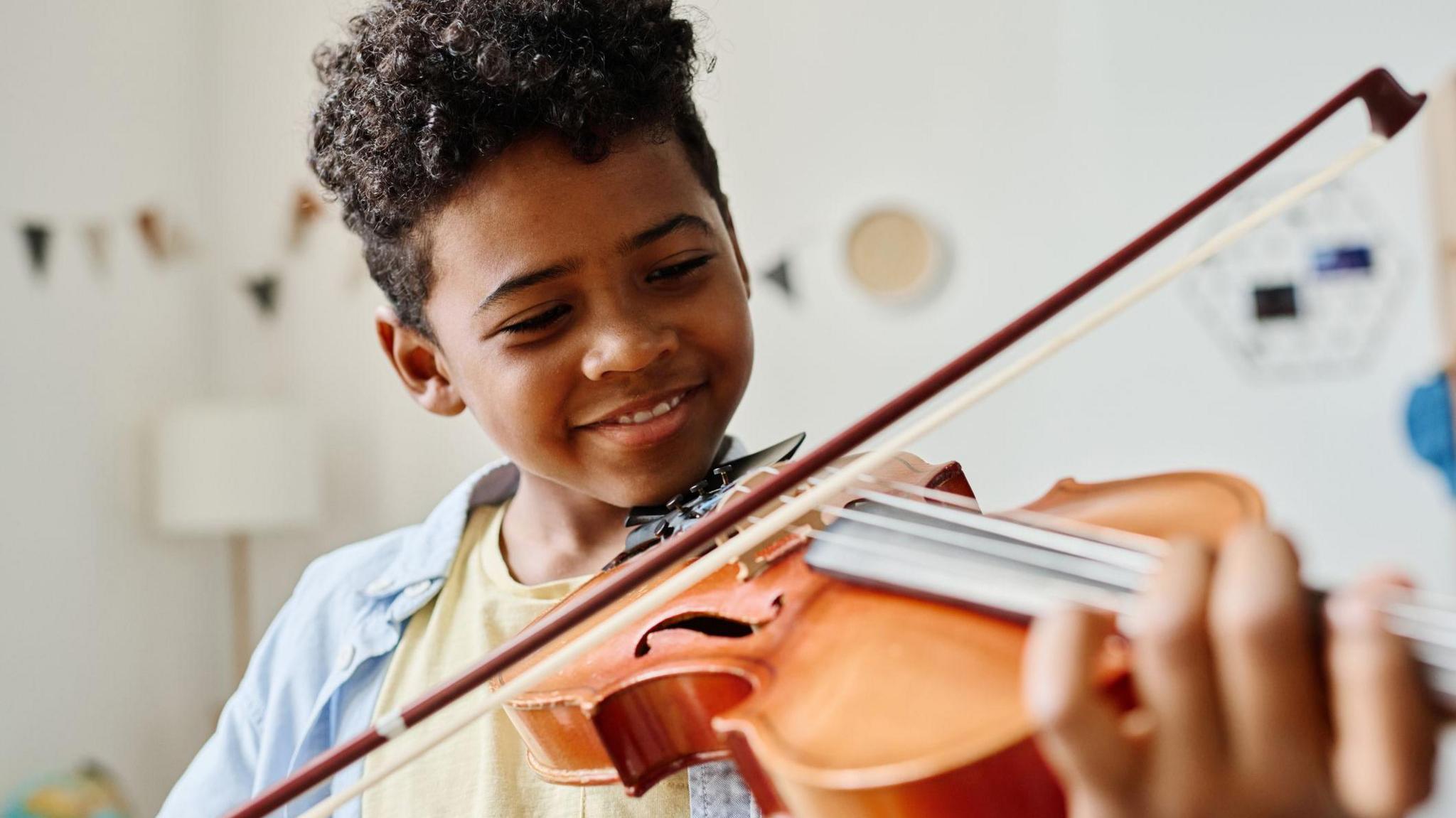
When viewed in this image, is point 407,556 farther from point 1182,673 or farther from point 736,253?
point 1182,673

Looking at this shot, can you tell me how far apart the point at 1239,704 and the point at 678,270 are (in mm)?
474

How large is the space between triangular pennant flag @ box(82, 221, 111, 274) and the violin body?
1.73 m

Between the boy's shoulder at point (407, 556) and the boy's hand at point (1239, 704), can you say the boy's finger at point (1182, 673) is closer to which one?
the boy's hand at point (1239, 704)

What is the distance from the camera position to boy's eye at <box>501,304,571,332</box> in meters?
0.71

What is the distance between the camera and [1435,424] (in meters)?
1.61

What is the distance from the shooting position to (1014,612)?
410 millimetres

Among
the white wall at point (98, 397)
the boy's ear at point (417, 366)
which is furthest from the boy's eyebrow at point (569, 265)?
the white wall at point (98, 397)

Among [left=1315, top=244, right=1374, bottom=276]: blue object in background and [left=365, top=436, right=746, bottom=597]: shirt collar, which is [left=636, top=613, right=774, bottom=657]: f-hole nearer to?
[left=365, top=436, right=746, bottom=597]: shirt collar

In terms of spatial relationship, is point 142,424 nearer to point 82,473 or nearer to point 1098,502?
point 82,473

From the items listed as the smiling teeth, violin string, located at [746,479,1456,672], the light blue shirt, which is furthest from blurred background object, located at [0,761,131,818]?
violin string, located at [746,479,1456,672]

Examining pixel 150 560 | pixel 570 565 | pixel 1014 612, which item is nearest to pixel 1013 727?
pixel 1014 612

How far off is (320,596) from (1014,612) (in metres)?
0.64

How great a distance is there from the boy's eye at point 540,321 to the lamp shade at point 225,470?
4.57 feet

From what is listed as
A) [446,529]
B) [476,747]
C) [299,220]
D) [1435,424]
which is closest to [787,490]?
[476,747]
